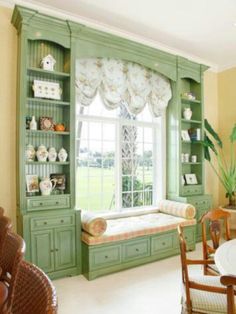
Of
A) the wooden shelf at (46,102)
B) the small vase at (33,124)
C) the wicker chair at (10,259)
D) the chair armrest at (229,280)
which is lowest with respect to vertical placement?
the chair armrest at (229,280)

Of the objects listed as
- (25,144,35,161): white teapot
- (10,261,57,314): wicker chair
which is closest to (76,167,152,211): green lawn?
(25,144,35,161): white teapot

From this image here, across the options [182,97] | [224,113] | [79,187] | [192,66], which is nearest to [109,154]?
[79,187]

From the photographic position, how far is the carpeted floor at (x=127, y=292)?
2.35m

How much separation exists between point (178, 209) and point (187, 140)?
1211 mm

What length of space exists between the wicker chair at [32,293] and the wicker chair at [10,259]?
3cm

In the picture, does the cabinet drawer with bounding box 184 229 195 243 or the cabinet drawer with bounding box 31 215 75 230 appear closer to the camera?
the cabinet drawer with bounding box 31 215 75 230

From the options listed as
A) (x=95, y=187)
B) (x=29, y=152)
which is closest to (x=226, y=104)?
(x=95, y=187)

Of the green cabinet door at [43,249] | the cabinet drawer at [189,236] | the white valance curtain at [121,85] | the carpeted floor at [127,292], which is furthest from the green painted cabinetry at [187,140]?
the green cabinet door at [43,249]

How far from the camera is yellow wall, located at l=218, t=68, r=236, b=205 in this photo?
4.89 metres

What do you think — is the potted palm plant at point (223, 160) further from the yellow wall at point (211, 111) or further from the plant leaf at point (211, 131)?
the yellow wall at point (211, 111)

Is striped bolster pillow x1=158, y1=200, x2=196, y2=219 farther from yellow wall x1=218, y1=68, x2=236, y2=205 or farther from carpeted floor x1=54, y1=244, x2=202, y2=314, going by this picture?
yellow wall x1=218, y1=68, x2=236, y2=205

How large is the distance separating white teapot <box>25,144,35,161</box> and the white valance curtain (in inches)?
35.3

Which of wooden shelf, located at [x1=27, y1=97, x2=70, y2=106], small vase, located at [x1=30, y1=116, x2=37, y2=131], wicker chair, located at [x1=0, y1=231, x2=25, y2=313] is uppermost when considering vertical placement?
wooden shelf, located at [x1=27, y1=97, x2=70, y2=106]

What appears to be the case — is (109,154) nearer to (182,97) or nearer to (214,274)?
(182,97)
